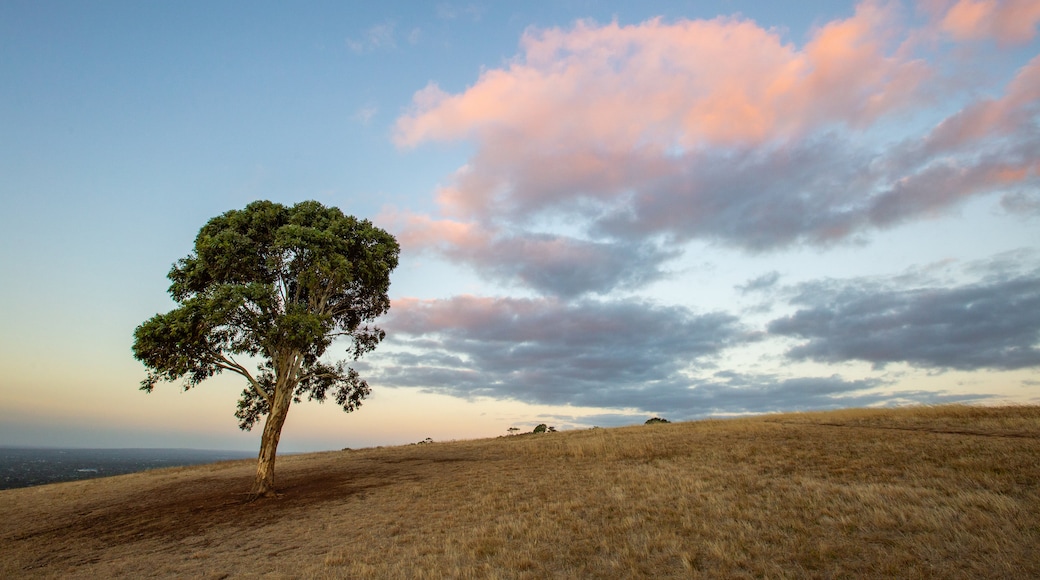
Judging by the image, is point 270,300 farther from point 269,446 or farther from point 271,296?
point 269,446

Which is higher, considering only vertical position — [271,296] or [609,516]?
[271,296]

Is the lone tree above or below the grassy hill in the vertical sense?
above

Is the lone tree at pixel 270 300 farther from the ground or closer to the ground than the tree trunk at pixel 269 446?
farther from the ground

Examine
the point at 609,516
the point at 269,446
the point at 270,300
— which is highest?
the point at 270,300

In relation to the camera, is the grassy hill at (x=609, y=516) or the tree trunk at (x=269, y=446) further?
the tree trunk at (x=269, y=446)

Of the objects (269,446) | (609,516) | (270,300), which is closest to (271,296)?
(270,300)

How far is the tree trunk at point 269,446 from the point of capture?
923 inches

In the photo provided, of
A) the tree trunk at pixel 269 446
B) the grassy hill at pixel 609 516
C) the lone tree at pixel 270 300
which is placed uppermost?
the lone tree at pixel 270 300

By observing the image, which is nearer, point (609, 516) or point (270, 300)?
point (609, 516)

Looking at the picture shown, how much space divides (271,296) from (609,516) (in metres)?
17.8

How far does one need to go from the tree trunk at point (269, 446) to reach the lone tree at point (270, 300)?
5cm

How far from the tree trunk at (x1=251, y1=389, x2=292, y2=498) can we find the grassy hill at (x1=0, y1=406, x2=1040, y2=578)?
39.8 inches

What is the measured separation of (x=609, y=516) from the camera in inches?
629

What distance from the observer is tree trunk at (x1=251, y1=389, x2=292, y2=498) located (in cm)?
2344
